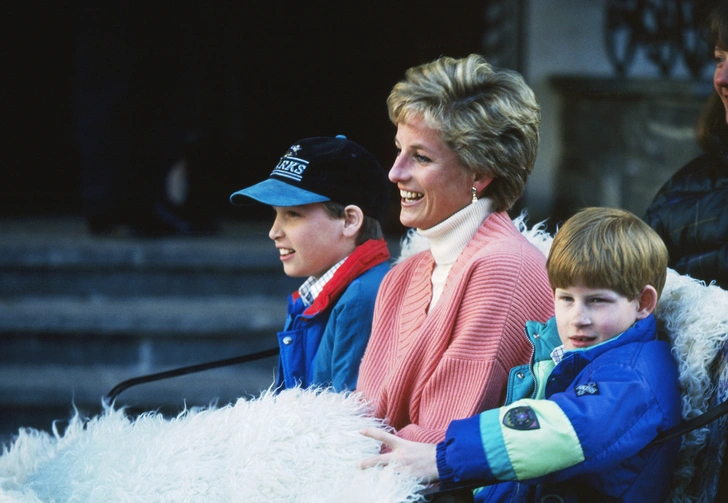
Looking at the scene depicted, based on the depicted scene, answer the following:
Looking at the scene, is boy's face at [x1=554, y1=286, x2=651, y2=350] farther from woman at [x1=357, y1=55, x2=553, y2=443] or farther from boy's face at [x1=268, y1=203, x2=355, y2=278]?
boy's face at [x1=268, y1=203, x2=355, y2=278]

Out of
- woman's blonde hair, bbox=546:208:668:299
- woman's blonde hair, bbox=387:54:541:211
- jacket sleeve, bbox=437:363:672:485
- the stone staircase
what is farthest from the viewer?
the stone staircase

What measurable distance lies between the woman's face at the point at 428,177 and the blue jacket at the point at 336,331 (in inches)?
12.0

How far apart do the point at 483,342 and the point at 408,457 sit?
Answer: 11.9 inches

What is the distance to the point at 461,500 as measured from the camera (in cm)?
187

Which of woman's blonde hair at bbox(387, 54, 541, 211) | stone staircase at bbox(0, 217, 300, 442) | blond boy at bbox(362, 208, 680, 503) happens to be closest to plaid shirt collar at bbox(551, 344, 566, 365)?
blond boy at bbox(362, 208, 680, 503)

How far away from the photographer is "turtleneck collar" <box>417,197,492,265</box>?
2.22 m

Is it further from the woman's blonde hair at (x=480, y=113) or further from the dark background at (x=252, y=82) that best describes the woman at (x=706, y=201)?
the dark background at (x=252, y=82)

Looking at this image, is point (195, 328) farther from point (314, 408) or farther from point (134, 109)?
point (314, 408)

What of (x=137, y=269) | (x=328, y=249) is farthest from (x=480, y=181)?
(x=137, y=269)

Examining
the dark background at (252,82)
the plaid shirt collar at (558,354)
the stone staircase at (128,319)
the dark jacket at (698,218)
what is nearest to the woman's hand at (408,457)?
the plaid shirt collar at (558,354)

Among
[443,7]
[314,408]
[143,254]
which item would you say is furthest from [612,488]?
[443,7]

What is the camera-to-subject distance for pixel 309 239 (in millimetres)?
2512

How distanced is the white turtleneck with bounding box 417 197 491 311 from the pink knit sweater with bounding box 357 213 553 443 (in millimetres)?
25

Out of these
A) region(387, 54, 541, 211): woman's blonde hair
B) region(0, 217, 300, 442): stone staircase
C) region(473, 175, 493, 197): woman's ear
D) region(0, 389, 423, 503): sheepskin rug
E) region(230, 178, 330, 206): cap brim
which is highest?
region(387, 54, 541, 211): woman's blonde hair
